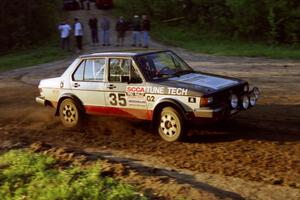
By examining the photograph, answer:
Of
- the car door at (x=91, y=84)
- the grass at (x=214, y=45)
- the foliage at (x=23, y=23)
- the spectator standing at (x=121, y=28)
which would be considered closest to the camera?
the car door at (x=91, y=84)

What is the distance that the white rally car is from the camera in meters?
9.68

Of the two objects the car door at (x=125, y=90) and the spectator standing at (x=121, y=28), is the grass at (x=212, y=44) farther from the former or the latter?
the car door at (x=125, y=90)

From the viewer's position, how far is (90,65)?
11.4m

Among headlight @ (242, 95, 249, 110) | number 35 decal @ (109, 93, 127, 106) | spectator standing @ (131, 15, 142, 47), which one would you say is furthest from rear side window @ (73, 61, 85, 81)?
spectator standing @ (131, 15, 142, 47)

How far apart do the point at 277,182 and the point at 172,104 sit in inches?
119

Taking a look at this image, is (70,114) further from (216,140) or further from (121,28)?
(121,28)

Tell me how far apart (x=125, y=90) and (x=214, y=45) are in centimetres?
1957

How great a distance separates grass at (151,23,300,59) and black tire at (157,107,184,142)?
44.5 feet

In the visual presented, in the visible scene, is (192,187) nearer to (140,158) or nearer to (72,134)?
(140,158)

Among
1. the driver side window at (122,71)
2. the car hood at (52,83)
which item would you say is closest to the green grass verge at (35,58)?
the car hood at (52,83)

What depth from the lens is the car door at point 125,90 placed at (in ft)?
33.9

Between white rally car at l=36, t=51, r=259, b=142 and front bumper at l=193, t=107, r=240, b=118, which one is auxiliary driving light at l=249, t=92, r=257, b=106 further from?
front bumper at l=193, t=107, r=240, b=118

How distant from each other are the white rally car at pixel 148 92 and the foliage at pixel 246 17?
19452 mm

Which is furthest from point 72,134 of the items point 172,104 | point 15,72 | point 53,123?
point 15,72
